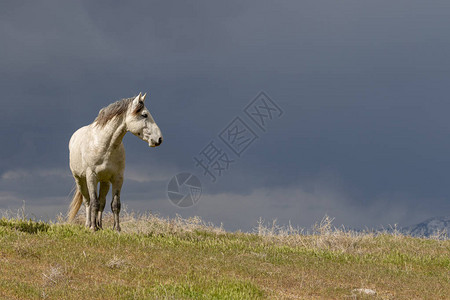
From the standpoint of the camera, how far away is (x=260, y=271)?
9969 millimetres

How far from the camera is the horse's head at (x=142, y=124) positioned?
47.1ft

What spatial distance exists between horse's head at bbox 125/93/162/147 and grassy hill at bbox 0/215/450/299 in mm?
2878

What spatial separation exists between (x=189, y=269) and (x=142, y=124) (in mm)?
5921

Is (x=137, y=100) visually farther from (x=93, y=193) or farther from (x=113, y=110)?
(x=93, y=193)

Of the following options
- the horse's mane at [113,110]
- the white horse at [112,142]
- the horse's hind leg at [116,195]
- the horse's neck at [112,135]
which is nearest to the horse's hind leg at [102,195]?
the white horse at [112,142]

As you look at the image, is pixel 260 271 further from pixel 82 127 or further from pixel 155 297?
pixel 82 127

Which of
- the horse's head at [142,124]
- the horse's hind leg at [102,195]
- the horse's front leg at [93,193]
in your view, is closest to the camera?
the horse's head at [142,124]

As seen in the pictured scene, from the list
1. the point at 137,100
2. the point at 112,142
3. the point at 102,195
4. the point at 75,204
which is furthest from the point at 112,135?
the point at 75,204

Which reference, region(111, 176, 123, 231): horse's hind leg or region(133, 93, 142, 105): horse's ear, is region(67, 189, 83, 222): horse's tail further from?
region(133, 93, 142, 105): horse's ear

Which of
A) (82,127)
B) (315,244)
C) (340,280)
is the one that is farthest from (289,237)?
(82,127)

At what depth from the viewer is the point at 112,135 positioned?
14984mm

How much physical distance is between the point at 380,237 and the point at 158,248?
11.6 m

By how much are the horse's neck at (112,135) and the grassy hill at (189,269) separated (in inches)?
103

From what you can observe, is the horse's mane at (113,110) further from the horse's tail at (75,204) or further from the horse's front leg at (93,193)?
the horse's tail at (75,204)
